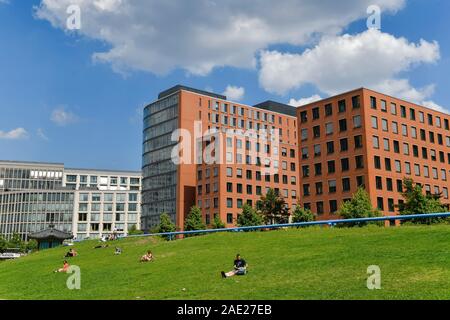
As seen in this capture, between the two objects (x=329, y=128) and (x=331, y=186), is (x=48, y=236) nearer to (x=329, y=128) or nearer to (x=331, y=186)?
(x=331, y=186)

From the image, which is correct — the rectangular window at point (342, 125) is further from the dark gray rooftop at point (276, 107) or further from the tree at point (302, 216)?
the dark gray rooftop at point (276, 107)

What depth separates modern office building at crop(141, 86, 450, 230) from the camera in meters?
86.8

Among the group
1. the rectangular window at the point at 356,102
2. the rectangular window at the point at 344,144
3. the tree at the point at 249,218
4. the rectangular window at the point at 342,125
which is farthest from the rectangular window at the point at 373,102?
the tree at the point at 249,218

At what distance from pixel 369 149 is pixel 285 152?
4810 cm

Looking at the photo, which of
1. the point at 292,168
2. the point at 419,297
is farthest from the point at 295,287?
the point at 292,168

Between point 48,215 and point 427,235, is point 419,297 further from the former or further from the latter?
point 48,215

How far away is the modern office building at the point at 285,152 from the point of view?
86.8 meters

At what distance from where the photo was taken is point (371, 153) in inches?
3337

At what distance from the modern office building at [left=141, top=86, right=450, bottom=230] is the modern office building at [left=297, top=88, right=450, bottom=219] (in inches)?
7.3

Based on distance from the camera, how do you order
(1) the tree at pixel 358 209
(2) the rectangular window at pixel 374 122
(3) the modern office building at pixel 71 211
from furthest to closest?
(3) the modern office building at pixel 71 211, (2) the rectangular window at pixel 374 122, (1) the tree at pixel 358 209

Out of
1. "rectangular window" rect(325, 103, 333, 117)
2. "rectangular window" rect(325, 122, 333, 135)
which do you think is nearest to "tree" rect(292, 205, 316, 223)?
"rectangular window" rect(325, 122, 333, 135)

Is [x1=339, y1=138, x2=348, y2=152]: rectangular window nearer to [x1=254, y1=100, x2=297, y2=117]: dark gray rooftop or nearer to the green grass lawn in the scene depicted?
the green grass lawn

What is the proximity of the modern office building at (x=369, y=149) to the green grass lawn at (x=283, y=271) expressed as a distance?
49072 mm

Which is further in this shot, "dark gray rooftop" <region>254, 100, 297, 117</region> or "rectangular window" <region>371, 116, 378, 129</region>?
"dark gray rooftop" <region>254, 100, 297, 117</region>
